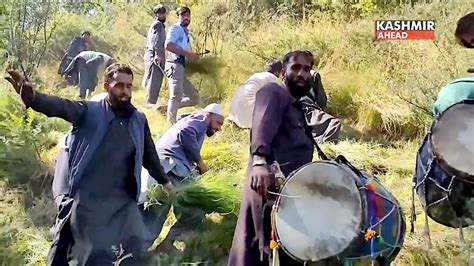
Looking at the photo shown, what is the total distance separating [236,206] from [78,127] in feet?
5.13

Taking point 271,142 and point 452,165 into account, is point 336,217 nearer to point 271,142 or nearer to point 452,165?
point 452,165

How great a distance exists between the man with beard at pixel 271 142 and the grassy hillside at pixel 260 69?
60.8 inches

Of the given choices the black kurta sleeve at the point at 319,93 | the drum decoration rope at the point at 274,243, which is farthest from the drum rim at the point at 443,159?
the black kurta sleeve at the point at 319,93

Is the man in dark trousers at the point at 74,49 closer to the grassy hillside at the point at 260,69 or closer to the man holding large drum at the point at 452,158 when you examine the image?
the grassy hillside at the point at 260,69

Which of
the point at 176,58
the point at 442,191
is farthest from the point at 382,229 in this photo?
the point at 176,58

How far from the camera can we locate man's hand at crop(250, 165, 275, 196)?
4.04m

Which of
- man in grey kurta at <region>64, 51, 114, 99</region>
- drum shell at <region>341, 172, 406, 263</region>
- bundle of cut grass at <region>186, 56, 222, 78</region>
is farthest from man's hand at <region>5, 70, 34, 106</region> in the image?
bundle of cut grass at <region>186, 56, 222, 78</region>

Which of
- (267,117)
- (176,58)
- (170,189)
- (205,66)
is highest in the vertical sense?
(267,117)

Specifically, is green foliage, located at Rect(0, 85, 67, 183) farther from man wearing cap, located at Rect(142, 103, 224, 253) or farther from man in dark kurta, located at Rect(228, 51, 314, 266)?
man in dark kurta, located at Rect(228, 51, 314, 266)

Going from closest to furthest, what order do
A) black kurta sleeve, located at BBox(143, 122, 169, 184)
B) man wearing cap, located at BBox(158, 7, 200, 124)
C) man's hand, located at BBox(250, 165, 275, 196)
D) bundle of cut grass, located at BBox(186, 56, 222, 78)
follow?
man's hand, located at BBox(250, 165, 275, 196)
black kurta sleeve, located at BBox(143, 122, 169, 184)
man wearing cap, located at BBox(158, 7, 200, 124)
bundle of cut grass, located at BBox(186, 56, 222, 78)

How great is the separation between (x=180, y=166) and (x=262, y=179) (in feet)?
7.32

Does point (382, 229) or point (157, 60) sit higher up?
point (382, 229)

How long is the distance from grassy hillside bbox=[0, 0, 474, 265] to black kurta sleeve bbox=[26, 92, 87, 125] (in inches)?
62.1

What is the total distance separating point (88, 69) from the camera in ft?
36.8
